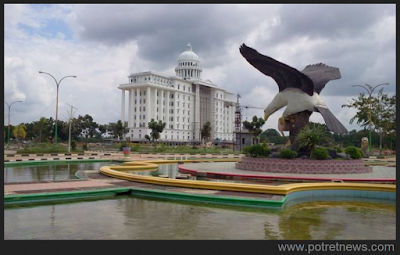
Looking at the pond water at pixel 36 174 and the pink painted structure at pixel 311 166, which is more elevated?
the pink painted structure at pixel 311 166

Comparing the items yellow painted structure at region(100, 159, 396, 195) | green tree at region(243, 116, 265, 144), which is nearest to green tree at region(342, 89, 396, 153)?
green tree at region(243, 116, 265, 144)

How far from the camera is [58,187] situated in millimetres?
13672

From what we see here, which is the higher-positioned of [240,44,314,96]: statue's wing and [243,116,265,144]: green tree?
[240,44,314,96]: statue's wing

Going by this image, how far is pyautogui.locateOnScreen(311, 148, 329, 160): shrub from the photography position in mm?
22094

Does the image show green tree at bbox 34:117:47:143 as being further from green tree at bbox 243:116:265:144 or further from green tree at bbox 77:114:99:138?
green tree at bbox 243:116:265:144

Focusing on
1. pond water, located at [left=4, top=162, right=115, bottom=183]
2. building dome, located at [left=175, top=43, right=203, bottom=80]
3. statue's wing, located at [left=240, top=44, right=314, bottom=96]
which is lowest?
pond water, located at [left=4, top=162, right=115, bottom=183]

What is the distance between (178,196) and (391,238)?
7.01m

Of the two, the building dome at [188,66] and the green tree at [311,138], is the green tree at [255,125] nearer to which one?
the green tree at [311,138]

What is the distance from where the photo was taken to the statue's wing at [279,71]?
23.9 m

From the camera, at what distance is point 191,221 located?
30.6ft

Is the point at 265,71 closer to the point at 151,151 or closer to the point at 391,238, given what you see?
the point at 391,238

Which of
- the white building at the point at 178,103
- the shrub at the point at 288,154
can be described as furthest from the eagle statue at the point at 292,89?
the white building at the point at 178,103

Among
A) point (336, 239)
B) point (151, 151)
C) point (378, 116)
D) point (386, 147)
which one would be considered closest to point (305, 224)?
point (336, 239)

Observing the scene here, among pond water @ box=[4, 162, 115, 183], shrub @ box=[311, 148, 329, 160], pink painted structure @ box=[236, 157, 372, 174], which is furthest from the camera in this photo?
shrub @ box=[311, 148, 329, 160]
